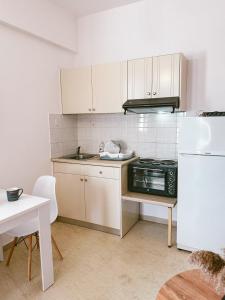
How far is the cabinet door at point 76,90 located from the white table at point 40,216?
1.55m

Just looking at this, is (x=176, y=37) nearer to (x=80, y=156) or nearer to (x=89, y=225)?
(x=80, y=156)

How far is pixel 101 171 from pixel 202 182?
1.16 metres

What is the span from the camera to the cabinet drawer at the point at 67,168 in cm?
290

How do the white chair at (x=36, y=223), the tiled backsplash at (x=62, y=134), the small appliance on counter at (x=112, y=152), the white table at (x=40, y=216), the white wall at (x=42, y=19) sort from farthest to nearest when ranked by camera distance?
the tiled backsplash at (x=62, y=134) < the small appliance on counter at (x=112, y=152) < the white wall at (x=42, y=19) < the white chair at (x=36, y=223) < the white table at (x=40, y=216)

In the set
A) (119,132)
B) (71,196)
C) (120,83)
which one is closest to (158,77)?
(120,83)

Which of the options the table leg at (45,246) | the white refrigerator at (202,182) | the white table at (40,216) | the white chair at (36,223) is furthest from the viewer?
the white refrigerator at (202,182)

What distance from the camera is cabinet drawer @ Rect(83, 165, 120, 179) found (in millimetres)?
2650

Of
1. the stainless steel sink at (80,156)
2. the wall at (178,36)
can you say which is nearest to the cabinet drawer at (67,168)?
the stainless steel sink at (80,156)

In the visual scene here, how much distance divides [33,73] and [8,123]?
732 mm

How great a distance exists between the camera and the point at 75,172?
2926mm

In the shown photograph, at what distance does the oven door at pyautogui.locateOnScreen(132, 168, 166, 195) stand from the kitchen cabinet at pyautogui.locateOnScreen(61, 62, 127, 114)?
84cm

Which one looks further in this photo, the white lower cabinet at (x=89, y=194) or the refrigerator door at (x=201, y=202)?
the white lower cabinet at (x=89, y=194)

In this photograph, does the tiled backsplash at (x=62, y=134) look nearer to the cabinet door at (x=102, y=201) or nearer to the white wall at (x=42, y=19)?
the cabinet door at (x=102, y=201)

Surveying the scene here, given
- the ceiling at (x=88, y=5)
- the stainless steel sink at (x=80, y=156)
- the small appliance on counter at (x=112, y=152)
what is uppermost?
the ceiling at (x=88, y=5)
